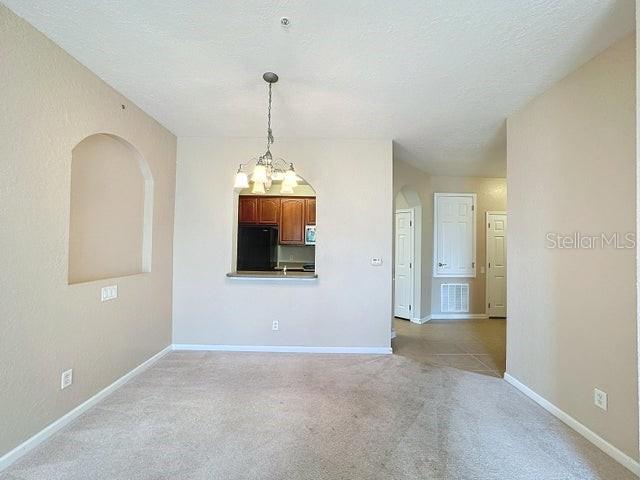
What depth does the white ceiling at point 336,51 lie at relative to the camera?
67.6 inches

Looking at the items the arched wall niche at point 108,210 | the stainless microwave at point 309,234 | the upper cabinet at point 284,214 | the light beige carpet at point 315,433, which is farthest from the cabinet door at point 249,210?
the light beige carpet at point 315,433

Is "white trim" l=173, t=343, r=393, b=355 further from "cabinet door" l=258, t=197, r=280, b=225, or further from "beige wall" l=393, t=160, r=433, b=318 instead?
"cabinet door" l=258, t=197, r=280, b=225

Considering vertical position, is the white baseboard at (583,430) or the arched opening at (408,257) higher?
the arched opening at (408,257)

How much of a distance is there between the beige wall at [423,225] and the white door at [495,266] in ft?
3.77

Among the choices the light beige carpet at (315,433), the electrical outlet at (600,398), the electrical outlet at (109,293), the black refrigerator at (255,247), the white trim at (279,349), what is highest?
the black refrigerator at (255,247)

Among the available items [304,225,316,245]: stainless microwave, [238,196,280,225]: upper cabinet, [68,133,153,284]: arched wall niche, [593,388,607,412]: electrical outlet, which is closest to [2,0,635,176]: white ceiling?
[68,133,153,284]: arched wall niche

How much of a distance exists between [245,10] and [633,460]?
345cm

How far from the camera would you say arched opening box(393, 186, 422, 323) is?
5281mm

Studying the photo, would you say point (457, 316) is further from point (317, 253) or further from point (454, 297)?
point (317, 253)

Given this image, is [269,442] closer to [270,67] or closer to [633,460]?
[633,460]

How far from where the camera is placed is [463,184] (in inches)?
222

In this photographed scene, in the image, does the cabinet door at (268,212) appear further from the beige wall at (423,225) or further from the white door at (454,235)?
the white door at (454,235)

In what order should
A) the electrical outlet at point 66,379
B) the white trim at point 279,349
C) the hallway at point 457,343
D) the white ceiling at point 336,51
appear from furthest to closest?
the white trim at point 279,349 → the hallway at point 457,343 → the electrical outlet at point 66,379 → the white ceiling at point 336,51

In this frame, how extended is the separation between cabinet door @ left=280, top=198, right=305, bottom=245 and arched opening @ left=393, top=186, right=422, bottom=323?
1778 millimetres
